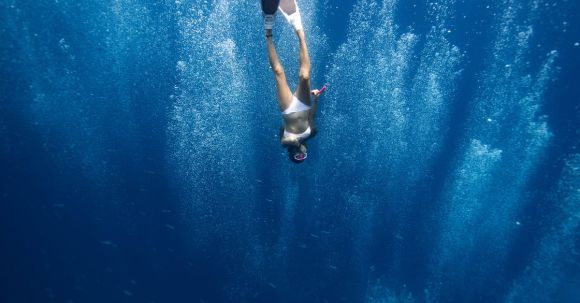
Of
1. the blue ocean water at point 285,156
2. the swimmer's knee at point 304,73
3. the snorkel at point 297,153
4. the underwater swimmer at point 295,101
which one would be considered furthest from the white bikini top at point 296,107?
the blue ocean water at point 285,156

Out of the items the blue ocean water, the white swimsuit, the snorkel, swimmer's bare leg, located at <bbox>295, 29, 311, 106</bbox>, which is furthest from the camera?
the blue ocean water

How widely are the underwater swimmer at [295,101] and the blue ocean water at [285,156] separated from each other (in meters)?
1.94

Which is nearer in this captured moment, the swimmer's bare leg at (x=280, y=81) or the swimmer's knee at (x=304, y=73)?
the swimmer's knee at (x=304, y=73)

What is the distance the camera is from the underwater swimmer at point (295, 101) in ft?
14.1

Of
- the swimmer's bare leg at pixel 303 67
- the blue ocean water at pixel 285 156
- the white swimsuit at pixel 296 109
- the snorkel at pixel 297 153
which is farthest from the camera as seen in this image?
the blue ocean water at pixel 285 156

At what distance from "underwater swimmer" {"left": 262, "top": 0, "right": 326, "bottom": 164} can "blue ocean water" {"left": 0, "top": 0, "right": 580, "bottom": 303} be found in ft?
6.36

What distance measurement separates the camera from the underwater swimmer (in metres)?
4.31

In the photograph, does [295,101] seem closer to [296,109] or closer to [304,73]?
[296,109]

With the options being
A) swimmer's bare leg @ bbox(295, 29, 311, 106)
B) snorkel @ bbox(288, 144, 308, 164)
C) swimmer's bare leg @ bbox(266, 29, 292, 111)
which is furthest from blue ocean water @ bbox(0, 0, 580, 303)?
snorkel @ bbox(288, 144, 308, 164)

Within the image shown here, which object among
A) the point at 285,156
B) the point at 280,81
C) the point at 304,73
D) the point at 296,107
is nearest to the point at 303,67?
the point at 304,73

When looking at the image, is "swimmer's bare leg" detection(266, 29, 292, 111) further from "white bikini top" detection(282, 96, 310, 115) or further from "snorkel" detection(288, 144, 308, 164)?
"snorkel" detection(288, 144, 308, 164)

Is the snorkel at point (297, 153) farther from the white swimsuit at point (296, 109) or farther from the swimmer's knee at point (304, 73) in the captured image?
the swimmer's knee at point (304, 73)

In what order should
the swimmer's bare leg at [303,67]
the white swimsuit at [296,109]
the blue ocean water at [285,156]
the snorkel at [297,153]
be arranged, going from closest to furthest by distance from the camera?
the swimmer's bare leg at [303,67] < the snorkel at [297,153] < the white swimsuit at [296,109] < the blue ocean water at [285,156]

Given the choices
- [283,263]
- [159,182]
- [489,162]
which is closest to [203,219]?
[159,182]
